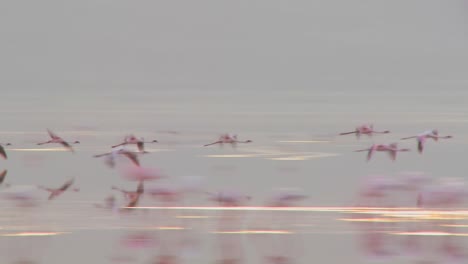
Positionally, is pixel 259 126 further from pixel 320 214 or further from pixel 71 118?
pixel 320 214

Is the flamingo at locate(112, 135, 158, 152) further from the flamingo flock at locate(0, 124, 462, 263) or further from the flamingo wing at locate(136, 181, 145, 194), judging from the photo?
the flamingo wing at locate(136, 181, 145, 194)

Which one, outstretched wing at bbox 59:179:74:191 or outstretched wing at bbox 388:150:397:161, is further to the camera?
outstretched wing at bbox 388:150:397:161

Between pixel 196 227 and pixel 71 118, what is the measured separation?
6.21m

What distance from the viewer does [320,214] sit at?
6039 mm

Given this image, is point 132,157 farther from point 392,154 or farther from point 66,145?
point 392,154

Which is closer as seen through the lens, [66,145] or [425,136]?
[66,145]

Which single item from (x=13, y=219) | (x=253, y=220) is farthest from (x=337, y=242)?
(x=13, y=219)

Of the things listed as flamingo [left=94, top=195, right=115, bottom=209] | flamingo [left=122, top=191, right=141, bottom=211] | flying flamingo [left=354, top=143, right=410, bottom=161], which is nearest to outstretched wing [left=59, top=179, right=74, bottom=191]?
flamingo [left=94, top=195, right=115, bottom=209]

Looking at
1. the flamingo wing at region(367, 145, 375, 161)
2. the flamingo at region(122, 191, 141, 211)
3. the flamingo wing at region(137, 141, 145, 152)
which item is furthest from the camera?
the flamingo wing at region(137, 141, 145, 152)

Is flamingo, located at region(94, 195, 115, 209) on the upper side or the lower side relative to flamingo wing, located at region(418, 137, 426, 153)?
lower

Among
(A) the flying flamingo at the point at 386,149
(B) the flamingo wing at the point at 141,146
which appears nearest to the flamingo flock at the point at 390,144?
(A) the flying flamingo at the point at 386,149

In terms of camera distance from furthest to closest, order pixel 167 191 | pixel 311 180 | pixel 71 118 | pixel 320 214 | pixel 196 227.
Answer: pixel 71 118
pixel 311 180
pixel 167 191
pixel 320 214
pixel 196 227

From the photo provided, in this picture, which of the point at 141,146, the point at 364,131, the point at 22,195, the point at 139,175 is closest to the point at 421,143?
the point at 364,131

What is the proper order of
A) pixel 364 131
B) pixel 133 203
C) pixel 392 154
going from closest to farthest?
pixel 133 203
pixel 392 154
pixel 364 131
